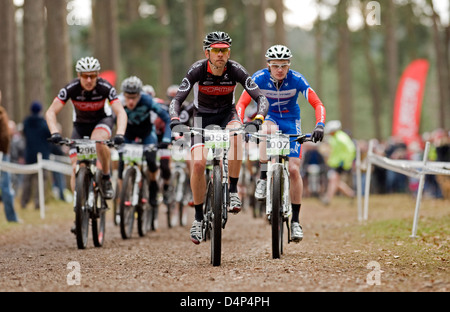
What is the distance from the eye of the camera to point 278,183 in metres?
8.51

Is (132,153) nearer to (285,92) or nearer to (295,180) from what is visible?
(285,92)

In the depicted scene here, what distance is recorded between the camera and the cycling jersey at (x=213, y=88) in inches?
341

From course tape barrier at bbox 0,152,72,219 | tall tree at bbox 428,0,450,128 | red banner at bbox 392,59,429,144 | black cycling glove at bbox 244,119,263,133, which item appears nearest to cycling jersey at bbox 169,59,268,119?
black cycling glove at bbox 244,119,263,133

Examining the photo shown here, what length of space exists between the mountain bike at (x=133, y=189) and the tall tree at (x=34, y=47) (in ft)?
31.4

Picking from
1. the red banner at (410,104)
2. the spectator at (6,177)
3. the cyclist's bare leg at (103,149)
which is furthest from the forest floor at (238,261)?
the red banner at (410,104)

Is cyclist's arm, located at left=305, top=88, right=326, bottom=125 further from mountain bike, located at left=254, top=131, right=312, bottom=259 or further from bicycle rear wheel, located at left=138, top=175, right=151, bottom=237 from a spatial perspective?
bicycle rear wheel, located at left=138, top=175, right=151, bottom=237

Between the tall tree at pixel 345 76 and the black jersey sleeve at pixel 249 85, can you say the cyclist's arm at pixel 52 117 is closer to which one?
the black jersey sleeve at pixel 249 85

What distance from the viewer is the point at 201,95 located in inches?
362

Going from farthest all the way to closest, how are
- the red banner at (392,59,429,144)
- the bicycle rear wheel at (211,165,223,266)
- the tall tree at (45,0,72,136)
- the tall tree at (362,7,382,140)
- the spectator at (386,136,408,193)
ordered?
the tall tree at (362,7,382,140), the red banner at (392,59,429,144), the spectator at (386,136,408,193), the tall tree at (45,0,72,136), the bicycle rear wheel at (211,165,223,266)

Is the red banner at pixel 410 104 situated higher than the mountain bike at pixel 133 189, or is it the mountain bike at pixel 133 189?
the red banner at pixel 410 104

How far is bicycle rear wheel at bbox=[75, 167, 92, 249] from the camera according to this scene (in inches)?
396

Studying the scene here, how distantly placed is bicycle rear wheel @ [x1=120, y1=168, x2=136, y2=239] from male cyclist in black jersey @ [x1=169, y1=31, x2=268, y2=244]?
2.84 meters
